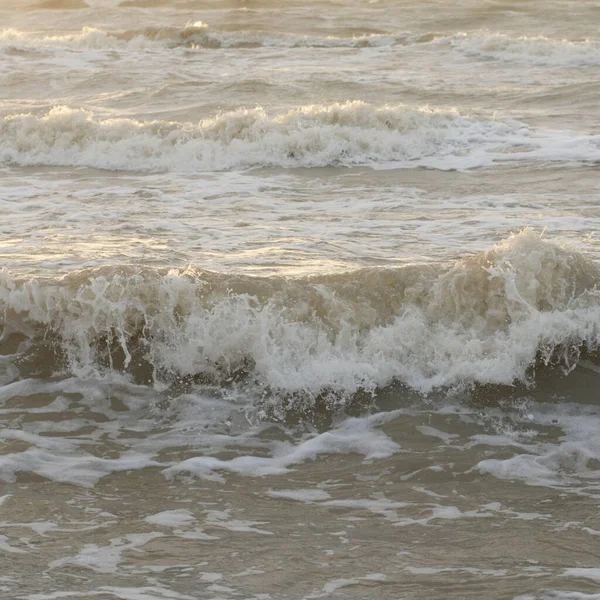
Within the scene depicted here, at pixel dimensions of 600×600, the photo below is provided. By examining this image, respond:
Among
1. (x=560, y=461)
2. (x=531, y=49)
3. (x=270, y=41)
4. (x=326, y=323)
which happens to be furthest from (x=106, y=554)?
(x=270, y=41)

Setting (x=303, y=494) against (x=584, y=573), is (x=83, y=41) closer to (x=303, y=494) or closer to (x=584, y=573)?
(x=303, y=494)

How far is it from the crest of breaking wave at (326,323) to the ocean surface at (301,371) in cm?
2

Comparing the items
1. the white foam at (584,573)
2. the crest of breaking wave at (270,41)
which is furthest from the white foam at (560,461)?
the crest of breaking wave at (270,41)

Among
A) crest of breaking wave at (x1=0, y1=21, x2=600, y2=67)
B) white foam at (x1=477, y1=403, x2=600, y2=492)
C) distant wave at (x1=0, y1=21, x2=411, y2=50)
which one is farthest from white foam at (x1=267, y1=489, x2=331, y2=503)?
distant wave at (x1=0, y1=21, x2=411, y2=50)

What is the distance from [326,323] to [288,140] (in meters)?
7.13

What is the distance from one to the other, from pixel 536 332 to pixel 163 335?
2484 millimetres

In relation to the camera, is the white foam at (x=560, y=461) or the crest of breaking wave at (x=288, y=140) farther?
the crest of breaking wave at (x=288, y=140)

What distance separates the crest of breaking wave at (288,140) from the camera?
12820 millimetres

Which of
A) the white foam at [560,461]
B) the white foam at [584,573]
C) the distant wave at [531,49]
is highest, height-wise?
the distant wave at [531,49]

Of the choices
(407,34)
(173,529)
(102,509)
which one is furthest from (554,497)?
(407,34)

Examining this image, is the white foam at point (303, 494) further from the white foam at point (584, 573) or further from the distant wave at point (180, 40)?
the distant wave at point (180, 40)

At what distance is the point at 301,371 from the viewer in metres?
6.29

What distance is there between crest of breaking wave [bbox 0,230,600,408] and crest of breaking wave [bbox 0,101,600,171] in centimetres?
567

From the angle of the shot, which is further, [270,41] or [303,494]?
[270,41]
